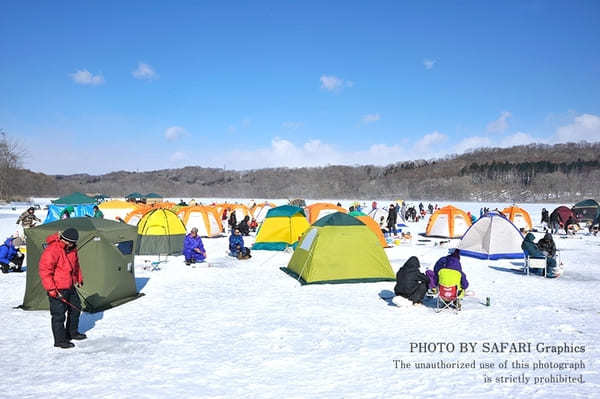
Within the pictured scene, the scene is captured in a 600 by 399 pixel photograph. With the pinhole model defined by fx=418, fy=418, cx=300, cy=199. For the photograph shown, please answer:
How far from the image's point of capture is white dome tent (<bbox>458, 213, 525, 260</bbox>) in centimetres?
1459

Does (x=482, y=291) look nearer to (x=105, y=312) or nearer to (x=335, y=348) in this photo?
(x=335, y=348)

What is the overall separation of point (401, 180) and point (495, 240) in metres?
117

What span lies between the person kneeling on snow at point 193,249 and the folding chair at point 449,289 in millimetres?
7936

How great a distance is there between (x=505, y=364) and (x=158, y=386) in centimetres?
450

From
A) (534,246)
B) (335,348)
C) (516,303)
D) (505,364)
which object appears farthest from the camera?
(534,246)

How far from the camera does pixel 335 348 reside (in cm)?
617

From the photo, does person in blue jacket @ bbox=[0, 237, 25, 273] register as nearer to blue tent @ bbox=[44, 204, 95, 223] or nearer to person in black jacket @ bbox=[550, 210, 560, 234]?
blue tent @ bbox=[44, 204, 95, 223]

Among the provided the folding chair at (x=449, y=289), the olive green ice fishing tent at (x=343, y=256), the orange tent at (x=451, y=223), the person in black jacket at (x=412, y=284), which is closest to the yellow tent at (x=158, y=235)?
the olive green ice fishing tent at (x=343, y=256)

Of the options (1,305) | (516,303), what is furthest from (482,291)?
(1,305)

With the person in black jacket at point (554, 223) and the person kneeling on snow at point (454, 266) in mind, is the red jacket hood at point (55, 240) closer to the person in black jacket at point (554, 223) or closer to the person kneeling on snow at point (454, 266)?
the person kneeling on snow at point (454, 266)

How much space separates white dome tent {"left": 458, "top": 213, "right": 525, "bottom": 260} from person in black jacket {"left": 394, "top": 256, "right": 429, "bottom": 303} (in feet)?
23.9

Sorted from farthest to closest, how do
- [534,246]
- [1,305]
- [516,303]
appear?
[534,246] → [516,303] → [1,305]

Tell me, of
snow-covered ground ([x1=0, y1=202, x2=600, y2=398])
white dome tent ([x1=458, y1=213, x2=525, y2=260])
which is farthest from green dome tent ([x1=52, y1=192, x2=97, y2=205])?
white dome tent ([x1=458, y1=213, x2=525, y2=260])

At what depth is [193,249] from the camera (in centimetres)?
1334
